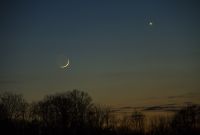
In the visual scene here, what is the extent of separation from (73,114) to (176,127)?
91.4ft

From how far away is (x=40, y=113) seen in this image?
13788cm

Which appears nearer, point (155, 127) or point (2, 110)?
point (2, 110)

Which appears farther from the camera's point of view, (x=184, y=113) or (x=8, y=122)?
(x=184, y=113)

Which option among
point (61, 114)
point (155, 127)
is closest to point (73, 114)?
point (61, 114)

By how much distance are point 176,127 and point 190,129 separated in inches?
146

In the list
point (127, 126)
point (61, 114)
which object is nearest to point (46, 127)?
point (61, 114)

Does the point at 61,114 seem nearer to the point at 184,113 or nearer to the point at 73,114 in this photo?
the point at 73,114

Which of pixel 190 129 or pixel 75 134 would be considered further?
pixel 190 129

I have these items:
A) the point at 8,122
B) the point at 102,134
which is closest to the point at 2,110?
the point at 8,122

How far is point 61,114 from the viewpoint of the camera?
434 feet

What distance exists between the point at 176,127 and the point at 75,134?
28677 mm

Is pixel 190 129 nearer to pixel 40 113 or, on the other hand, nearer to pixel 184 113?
pixel 184 113

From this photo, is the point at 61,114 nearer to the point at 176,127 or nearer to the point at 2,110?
the point at 2,110

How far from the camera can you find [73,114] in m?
132
